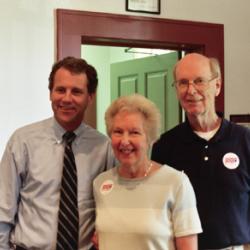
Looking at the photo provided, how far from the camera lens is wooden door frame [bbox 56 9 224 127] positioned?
2.82m

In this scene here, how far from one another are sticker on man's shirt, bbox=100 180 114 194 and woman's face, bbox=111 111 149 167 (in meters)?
0.10

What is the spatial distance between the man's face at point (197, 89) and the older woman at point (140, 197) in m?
0.24

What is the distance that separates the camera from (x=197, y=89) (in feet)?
6.05

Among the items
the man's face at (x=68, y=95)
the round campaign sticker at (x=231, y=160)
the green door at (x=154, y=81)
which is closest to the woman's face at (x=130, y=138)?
the man's face at (x=68, y=95)

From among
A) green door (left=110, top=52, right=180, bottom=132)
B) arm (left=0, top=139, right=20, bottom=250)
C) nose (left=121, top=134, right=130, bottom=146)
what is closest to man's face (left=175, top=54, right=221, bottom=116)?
nose (left=121, top=134, right=130, bottom=146)

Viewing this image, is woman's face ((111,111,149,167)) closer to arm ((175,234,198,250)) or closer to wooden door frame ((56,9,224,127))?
arm ((175,234,198,250))

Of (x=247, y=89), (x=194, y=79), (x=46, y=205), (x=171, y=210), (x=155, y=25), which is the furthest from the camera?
(x=247, y=89)

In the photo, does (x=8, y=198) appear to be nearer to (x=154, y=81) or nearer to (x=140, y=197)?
(x=140, y=197)

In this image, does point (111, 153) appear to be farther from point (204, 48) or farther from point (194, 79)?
point (204, 48)

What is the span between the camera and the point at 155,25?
3.04 metres

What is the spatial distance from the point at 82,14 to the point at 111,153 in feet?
4.02

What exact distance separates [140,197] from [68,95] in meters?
0.44

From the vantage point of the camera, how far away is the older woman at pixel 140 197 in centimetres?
156

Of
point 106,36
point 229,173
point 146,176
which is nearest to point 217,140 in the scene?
point 229,173
